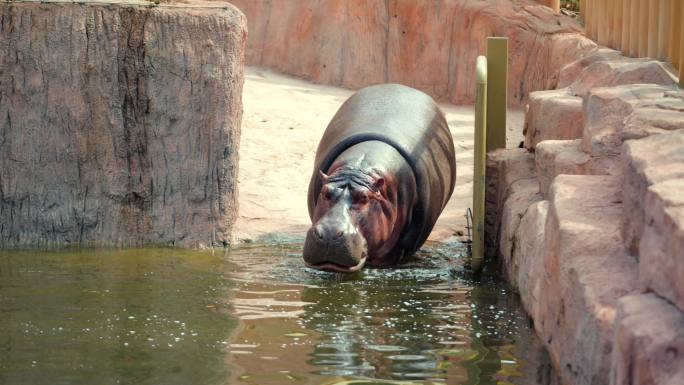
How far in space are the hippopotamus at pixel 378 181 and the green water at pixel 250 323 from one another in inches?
7.5

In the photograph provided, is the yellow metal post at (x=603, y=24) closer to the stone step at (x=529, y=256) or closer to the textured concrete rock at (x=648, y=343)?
the stone step at (x=529, y=256)

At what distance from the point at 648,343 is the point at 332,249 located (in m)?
3.45

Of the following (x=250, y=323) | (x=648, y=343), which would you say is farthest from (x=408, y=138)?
(x=648, y=343)

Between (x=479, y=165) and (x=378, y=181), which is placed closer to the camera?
(x=479, y=165)

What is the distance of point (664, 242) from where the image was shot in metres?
3.08

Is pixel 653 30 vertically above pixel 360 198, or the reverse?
pixel 653 30

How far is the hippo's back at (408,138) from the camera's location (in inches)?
278

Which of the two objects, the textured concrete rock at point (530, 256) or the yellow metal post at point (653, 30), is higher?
the yellow metal post at point (653, 30)

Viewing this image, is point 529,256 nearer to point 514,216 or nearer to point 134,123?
point 514,216

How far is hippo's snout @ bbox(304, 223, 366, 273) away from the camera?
244 inches

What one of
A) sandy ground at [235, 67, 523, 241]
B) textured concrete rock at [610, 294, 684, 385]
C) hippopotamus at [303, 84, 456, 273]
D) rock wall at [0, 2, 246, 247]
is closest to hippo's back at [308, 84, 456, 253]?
hippopotamus at [303, 84, 456, 273]

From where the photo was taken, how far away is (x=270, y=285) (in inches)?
246

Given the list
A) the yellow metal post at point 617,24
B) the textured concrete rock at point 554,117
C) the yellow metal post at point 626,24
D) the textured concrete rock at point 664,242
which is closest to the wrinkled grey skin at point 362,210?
the textured concrete rock at point 554,117

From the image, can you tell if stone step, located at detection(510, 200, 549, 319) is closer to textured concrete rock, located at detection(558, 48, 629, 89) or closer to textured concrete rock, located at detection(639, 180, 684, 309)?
textured concrete rock, located at detection(639, 180, 684, 309)
